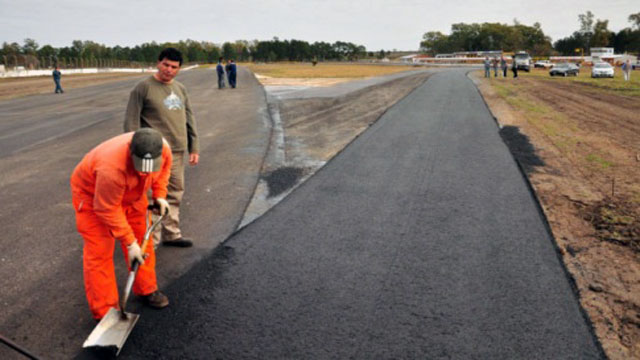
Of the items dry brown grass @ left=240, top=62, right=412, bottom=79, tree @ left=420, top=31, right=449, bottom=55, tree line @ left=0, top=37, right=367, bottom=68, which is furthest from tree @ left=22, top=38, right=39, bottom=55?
tree @ left=420, top=31, right=449, bottom=55

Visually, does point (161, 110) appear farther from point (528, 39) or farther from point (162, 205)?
point (528, 39)

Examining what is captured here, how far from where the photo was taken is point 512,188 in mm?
6715

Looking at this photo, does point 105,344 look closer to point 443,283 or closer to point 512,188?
point 443,283

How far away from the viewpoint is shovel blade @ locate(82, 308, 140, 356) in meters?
2.94

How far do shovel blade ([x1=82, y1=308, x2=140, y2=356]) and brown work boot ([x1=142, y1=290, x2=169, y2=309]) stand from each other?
0.89 feet

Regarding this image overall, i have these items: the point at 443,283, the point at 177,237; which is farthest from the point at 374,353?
the point at 177,237

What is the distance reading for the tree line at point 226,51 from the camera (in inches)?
→ 5743

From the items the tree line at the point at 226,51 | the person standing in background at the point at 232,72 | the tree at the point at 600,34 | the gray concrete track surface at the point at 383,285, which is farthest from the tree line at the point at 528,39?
the gray concrete track surface at the point at 383,285

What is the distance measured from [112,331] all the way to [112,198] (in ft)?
3.09

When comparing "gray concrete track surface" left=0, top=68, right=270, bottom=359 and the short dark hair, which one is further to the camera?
the short dark hair

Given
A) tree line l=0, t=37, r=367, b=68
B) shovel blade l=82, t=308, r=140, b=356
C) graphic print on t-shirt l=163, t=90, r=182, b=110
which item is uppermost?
tree line l=0, t=37, r=367, b=68

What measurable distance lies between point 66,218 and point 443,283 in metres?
4.71

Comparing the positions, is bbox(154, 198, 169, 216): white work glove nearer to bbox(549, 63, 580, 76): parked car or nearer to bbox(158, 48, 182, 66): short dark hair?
bbox(158, 48, 182, 66): short dark hair

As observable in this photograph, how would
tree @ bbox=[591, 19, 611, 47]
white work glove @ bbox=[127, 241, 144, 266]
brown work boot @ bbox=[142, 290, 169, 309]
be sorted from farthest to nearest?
tree @ bbox=[591, 19, 611, 47] < brown work boot @ bbox=[142, 290, 169, 309] < white work glove @ bbox=[127, 241, 144, 266]
